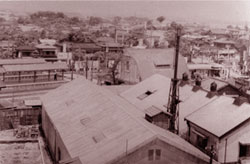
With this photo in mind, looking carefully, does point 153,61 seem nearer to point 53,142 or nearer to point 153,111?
point 153,111

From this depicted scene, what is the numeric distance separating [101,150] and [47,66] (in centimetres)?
Answer: 3653

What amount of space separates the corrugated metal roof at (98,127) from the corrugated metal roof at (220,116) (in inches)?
89.2

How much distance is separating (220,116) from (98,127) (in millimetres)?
7866

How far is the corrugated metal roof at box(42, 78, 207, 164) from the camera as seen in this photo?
1645cm

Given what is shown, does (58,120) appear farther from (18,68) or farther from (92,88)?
(18,68)

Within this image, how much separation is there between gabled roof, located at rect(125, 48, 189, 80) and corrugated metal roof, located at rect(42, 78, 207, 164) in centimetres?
1736

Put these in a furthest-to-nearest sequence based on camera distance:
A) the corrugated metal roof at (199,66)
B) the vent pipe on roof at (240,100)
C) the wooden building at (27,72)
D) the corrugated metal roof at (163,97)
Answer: the corrugated metal roof at (199,66)
the wooden building at (27,72)
the corrugated metal roof at (163,97)
the vent pipe on roof at (240,100)

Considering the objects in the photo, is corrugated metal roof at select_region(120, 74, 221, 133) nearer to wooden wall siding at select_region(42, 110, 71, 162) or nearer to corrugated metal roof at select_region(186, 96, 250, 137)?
corrugated metal roof at select_region(186, 96, 250, 137)

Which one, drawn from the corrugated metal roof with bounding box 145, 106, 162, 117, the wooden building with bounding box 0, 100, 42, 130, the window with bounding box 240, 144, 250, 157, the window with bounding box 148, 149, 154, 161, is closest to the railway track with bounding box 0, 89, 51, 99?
the wooden building with bounding box 0, 100, 42, 130

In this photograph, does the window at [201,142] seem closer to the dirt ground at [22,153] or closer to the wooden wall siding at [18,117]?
the dirt ground at [22,153]

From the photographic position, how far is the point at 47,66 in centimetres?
5106

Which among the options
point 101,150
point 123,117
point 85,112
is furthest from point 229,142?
point 85,112

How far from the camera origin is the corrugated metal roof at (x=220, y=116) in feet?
64.6

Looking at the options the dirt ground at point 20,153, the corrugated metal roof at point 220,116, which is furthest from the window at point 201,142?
the dirt ground at point 20,153
